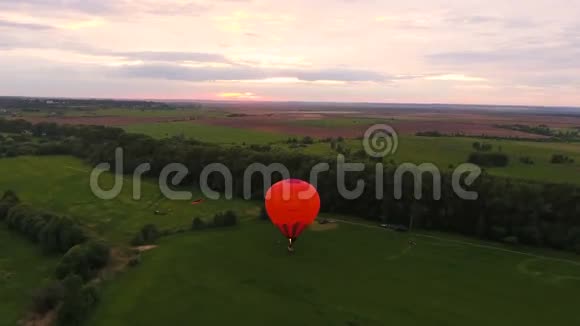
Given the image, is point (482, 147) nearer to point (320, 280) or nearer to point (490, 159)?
point (490, 159)

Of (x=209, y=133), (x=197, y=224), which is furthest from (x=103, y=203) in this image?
(x=209, y=133)

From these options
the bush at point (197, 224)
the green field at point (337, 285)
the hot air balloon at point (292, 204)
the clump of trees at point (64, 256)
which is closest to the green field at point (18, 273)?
the clump of trees at point (64, 256)

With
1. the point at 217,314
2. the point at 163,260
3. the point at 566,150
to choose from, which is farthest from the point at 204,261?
the point at 566,150

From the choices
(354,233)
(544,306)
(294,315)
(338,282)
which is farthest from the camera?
(354,233)

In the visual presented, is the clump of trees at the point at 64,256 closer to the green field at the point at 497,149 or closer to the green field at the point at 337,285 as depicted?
the green field at the point at 337,285

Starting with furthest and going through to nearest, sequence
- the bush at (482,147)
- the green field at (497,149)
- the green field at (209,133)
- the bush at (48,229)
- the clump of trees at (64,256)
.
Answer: the green field at (209,133) < the bush at (482,147) < the green field at (497,149) < the bush at (48,229) < the clump of trees at (64,256)

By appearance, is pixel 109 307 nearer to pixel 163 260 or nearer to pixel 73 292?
pixel 73 292

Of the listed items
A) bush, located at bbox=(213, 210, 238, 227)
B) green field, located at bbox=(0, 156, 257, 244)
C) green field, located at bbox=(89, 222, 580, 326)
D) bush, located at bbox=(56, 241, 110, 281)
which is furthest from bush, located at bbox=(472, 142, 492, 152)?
bush, located at bbox=(56, 241, 110, 281)
